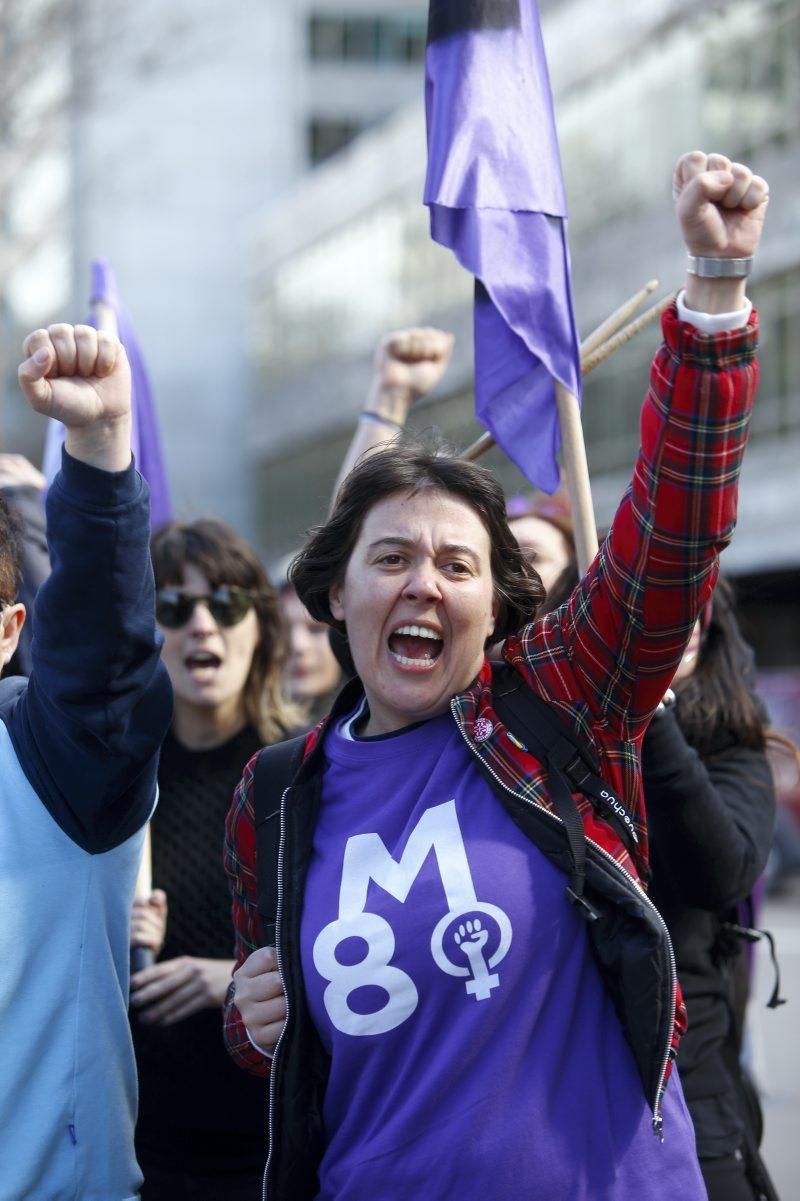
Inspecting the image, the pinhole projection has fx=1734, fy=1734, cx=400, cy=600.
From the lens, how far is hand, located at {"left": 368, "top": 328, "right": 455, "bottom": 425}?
13.6ft

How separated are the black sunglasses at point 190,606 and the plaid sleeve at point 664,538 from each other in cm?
158

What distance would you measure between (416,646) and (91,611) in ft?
1.78

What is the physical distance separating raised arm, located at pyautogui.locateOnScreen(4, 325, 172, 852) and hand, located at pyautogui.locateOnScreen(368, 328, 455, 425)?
1.70 meters

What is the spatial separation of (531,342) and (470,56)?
61 centimetres

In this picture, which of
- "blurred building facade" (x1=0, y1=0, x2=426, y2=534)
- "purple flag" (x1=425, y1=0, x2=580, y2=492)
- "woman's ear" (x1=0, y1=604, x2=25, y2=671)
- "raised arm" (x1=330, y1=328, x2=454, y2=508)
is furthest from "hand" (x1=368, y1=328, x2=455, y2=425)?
"blurred building facade" (x1=0, y1=0, x2=426, y2=534)

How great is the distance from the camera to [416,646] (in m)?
2.74

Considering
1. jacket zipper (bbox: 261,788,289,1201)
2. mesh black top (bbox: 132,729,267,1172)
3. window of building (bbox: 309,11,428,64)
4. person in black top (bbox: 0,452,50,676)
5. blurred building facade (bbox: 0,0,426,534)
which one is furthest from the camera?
window of building (bbox: 309,11,428,64)

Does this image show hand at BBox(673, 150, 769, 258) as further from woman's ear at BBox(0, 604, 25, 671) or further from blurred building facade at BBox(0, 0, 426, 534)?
blurred building facade at BBox(0, 0, 426, 534)

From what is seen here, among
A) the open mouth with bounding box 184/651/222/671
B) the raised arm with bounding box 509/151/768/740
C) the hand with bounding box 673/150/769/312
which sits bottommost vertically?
the open mouth with bounding box 184/651/222/671

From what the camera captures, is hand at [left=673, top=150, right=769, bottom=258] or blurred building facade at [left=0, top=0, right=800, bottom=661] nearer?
hand at [left=673, top=150, right=769, bottom=258]

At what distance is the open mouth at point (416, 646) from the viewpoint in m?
2.72

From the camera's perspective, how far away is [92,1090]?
2.60 metres

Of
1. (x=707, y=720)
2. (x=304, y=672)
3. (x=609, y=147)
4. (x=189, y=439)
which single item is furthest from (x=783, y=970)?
(x=189, y=439)

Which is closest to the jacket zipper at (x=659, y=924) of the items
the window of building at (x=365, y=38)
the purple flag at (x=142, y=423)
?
the purple flag at (x=142, y=423)
